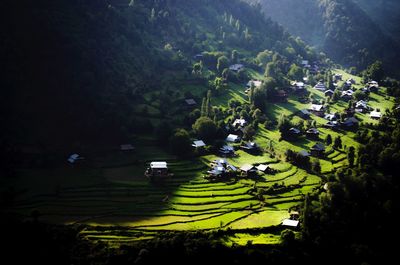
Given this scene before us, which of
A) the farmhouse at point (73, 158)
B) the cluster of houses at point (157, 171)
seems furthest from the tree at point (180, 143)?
the farmhouse at point (73, 158)

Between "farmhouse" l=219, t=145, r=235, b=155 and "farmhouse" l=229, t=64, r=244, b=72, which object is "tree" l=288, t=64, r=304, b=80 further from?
"farmhouse" l=219, t=145, r=235, b=155

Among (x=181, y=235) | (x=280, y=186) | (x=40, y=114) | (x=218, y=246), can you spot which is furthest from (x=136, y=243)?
(x=40, y=114)

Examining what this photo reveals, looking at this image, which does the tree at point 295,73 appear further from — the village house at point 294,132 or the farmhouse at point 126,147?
the farmhouse at point 126,147

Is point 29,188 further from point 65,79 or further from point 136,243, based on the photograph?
point 65,79

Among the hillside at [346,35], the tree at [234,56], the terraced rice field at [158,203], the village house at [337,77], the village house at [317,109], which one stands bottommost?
the terraced rice field at [158,203]

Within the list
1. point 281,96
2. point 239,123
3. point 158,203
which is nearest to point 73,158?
point 158,203

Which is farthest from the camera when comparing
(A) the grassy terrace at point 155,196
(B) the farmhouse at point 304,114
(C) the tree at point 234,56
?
(C) the tree at point 234,56

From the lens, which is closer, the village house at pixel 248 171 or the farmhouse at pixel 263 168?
the village house at pixel 248 171
